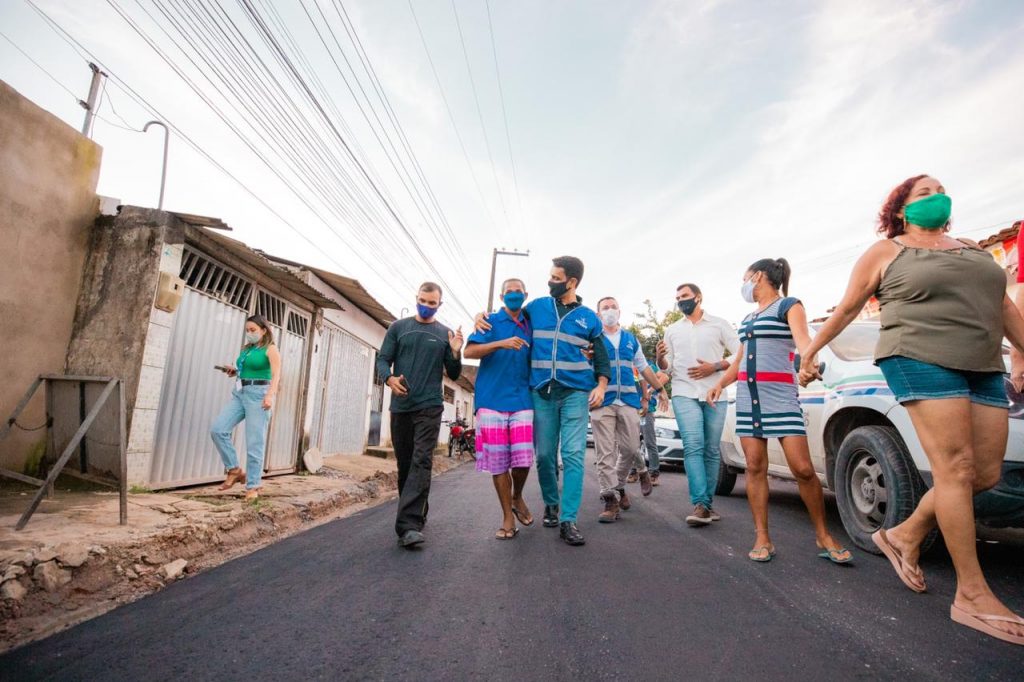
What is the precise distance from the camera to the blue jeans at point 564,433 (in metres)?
3.75

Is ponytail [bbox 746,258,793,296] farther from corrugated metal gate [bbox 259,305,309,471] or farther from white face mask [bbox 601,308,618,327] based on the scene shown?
corrugated metal gate [bbox 259,305,309,471]

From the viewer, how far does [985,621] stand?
200cm

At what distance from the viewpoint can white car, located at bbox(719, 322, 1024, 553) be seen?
8.73 ft

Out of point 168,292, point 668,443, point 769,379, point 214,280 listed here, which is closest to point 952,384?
point 769,379

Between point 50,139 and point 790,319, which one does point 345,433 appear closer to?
point 50,139

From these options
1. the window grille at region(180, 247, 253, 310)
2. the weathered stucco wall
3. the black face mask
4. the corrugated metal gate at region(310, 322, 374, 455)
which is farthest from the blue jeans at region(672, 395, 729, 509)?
the corrugated metal gate at region(310, 322, 374, 455)

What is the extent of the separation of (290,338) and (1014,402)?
810cm

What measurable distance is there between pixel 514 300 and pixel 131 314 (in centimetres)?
378

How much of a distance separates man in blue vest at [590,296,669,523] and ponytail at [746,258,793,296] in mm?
1440

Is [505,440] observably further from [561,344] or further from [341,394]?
[341,394]

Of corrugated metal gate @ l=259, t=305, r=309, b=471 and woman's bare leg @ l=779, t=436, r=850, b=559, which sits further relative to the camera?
corrugated metal gate @ l=259, t=305, r=309, b=471

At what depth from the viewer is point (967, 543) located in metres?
2.14

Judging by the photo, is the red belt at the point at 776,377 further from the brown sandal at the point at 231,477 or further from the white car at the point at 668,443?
the white car at the point at 668,443

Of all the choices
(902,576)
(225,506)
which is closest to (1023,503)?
(902,576)
